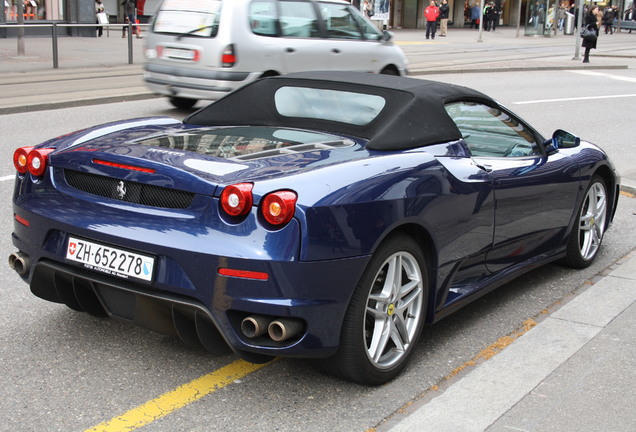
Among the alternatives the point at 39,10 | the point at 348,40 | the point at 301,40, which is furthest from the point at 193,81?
the point at 39,10

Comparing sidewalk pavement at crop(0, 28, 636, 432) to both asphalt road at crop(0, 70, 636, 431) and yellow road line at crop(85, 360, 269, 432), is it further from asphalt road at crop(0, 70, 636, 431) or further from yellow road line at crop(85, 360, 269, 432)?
yellow road line at crop(85, 360, 269, 432)

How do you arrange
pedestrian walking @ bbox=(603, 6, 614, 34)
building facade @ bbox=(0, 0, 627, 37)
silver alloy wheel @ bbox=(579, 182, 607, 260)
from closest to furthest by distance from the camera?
1. silver alloy wheel @ bbox=(579, 182, 607, 260)
2. building facade @ bbox=(0, 0, 627, 37)
3. pedestrian walking @ bbox=(603, 6, 614, 34)

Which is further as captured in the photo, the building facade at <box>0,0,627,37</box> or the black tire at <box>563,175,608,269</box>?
the building facade at <box>0,0,627,37</box>

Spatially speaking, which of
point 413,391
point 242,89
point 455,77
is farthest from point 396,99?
point 455,77

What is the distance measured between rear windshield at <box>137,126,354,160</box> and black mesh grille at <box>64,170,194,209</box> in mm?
351

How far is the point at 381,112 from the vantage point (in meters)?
4.48

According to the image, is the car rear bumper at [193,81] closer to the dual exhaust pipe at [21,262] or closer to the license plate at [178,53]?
the license plate at [178,53]

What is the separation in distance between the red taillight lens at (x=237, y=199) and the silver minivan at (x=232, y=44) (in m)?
8.54

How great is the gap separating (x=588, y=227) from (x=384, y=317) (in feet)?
8.09

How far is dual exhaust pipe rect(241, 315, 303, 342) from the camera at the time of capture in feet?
11.2

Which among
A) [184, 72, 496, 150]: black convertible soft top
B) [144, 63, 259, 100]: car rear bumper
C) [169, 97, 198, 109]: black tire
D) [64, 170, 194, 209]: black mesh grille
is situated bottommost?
[169, 97, 198, 109]: black tire

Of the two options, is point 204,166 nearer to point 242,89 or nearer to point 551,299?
point 242,89

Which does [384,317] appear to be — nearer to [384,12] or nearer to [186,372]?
[186,372]

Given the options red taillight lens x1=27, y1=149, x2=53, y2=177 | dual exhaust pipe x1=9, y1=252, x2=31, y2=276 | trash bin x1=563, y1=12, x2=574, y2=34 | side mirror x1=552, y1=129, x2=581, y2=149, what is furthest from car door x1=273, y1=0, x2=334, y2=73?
trash bin x1=563, y1=12, x2=574, y2=34
